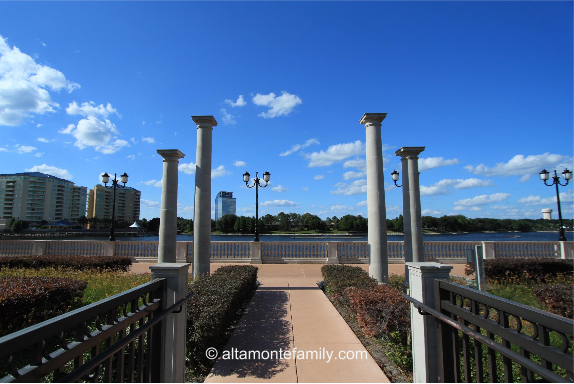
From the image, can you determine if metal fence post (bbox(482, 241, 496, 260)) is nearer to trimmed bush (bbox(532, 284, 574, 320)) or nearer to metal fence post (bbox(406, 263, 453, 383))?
trimmed bush (bbox(532, 284, 574, 320))

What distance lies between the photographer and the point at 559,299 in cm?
626

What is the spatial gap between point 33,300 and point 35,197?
13905 centimetres

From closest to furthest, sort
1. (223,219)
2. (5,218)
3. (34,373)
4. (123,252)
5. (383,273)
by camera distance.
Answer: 1. (34,373)
2. (383,273)
3. (123,252)
4. (223,219)
5. (5,218)

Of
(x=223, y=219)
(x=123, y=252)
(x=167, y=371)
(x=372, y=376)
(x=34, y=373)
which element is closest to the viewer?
(x=34, y=373)

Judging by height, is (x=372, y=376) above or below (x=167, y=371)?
below

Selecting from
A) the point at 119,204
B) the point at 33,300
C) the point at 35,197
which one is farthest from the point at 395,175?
the point at 35,197

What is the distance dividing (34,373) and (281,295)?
7.31 meters

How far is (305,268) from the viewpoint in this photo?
534 inches

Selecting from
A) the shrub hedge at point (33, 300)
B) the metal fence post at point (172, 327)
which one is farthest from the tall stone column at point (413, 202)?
the shrub hedge at point (33, 300)

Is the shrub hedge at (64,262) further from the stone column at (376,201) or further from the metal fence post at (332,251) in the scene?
the stone column at (376,201)

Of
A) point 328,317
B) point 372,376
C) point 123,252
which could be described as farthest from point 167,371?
point 123,252

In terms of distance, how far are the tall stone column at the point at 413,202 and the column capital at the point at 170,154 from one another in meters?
8.51

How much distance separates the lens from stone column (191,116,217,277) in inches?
378

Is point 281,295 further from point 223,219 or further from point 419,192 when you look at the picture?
point 223,219
